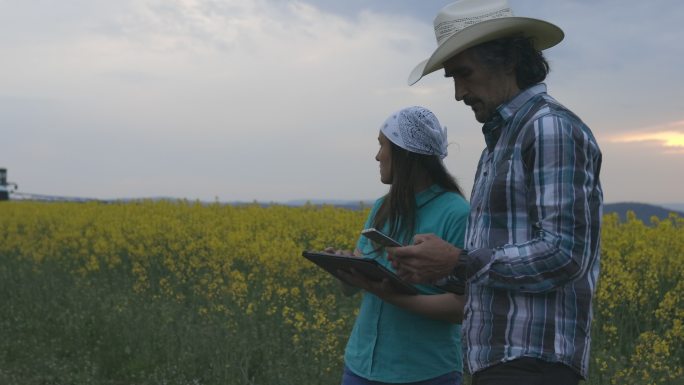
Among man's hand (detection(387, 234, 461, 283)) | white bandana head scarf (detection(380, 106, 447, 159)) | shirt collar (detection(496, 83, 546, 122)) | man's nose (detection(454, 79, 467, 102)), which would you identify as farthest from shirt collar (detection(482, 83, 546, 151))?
white bandana head scarf (detection(380, 106, 447, 159))

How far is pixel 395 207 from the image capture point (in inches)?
107

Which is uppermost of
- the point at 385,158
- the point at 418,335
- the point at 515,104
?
the point at 515,104

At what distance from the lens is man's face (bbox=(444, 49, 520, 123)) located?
2.12 meters

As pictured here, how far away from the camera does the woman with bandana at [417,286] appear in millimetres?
2641

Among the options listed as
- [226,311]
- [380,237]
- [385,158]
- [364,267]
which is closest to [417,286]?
[364,267]

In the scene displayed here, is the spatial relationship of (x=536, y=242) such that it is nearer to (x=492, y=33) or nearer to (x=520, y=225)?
(x=520, y=225)

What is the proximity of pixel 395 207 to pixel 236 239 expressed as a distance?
24.6 ft

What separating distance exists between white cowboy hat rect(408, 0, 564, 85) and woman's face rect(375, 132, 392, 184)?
353mm

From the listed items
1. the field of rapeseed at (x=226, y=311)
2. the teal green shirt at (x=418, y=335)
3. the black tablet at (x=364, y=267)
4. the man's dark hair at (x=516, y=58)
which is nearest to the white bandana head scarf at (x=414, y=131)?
the teal green shirt at (x=418, y=335)

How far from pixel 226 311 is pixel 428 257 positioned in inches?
207

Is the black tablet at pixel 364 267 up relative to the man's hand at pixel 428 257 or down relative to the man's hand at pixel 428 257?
down

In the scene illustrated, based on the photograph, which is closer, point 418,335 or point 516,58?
point 516,58

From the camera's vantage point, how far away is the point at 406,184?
2717 mm

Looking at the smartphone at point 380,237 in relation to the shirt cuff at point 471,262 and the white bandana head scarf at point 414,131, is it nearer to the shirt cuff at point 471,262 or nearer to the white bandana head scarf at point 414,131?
the shirt cuff at point 471,262
